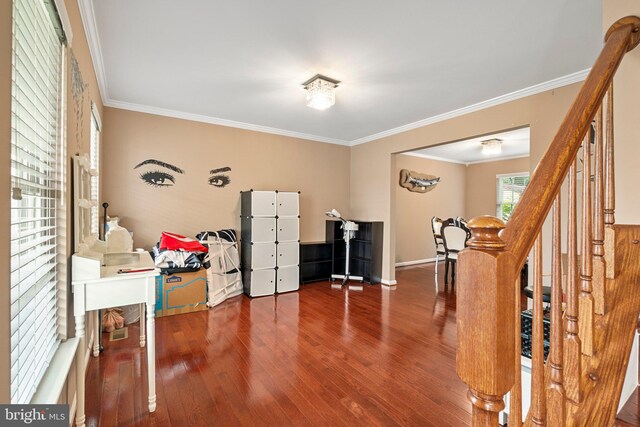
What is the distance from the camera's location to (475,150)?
239 inches

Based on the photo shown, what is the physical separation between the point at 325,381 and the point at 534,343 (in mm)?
1703

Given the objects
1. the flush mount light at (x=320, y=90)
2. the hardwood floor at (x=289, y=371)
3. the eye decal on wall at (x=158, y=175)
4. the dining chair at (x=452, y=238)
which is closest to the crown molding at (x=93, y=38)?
the eye decal on wall at (x=158, y=175)

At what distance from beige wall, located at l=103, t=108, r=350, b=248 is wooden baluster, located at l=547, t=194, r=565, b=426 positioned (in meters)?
4.14

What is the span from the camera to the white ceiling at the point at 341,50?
1959 millimetres

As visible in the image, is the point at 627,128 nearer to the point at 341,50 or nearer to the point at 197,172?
the point at 341,50

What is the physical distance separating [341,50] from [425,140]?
2285 millimetres

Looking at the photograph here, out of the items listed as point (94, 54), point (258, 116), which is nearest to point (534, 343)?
point (94, 54)

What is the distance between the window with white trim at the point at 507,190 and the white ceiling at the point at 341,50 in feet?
13.0

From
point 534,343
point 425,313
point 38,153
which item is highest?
point 38,153

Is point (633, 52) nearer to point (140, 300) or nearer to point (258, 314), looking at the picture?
point (140, 300)

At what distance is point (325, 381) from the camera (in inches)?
81.7

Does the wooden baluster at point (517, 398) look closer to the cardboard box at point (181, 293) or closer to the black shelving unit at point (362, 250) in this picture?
the cardboard box at point (181, 293)

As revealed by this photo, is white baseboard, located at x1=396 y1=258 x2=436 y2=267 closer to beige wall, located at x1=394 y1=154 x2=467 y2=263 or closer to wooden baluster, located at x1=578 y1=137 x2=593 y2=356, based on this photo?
beige wall, located at x1=394 y1=154 x2=467 y2=263

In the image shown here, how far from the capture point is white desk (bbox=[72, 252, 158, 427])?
62.6 inches
